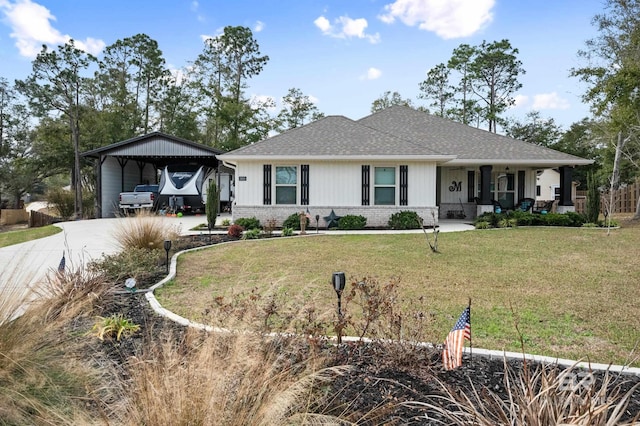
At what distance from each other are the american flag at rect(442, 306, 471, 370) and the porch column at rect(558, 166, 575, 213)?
55.6 ft

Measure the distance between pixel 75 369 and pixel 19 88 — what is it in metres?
32.9

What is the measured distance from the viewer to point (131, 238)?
8031 millimetres

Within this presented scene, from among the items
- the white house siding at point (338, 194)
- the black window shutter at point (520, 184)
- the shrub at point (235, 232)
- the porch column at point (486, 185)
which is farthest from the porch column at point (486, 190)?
the shrub at point (235, 232)

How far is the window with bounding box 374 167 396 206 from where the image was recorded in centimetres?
1495

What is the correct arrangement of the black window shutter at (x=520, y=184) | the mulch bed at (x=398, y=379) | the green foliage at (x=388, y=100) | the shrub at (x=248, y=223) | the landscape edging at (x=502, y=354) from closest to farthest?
1. the mulch bed at (x=398, y=379)
2. the landscape edging at (x=502, y=354)
3. the shrub at (x=248, y=223)
4. the black window shutter at (x=520, y=184)
5. the green foliage at (x=388, y=100)

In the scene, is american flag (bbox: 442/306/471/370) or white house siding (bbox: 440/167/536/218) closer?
american flag (bbox: 442/306/471/370)

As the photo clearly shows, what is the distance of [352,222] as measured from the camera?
1416 centimetres

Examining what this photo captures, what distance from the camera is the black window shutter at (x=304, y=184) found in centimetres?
1497

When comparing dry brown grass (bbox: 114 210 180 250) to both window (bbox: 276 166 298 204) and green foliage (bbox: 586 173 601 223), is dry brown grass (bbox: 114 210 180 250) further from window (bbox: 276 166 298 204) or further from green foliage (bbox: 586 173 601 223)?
green foliage (bbox: 586 173 601 223)

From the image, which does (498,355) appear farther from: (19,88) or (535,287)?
(19,88)

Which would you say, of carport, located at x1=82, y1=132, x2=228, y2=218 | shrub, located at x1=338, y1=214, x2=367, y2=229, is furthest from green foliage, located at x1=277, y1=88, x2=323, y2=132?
shrub, located at x1=338, y1=214, x2=367, y2=229

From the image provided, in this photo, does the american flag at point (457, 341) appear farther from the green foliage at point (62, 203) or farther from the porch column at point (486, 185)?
the green foliage at point (62, 203)

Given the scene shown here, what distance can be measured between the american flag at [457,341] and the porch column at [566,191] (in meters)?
16.9

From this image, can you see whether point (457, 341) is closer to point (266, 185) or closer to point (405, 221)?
point (405, 221)
